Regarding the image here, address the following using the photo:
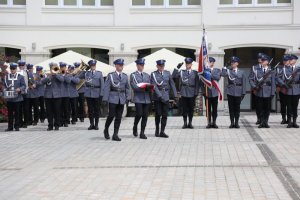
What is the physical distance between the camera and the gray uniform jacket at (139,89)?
12242 millimetres

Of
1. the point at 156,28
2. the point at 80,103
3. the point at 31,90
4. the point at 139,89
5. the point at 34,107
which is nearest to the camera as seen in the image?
the point at 139,89

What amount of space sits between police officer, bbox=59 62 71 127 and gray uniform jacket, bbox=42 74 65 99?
0.58 feet

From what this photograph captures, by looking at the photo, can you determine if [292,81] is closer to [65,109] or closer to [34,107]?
[65,109]

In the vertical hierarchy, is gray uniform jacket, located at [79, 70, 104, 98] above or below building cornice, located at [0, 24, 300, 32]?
below

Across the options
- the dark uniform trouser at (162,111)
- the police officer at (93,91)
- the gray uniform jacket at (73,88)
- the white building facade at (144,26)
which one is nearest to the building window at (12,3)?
the white building facade at (144,26)

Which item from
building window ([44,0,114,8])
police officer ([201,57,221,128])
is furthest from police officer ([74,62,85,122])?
building window ([44,0,114,8])

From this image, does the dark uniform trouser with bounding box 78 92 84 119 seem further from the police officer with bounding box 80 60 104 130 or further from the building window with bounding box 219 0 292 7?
the building window with bounding box 219 0 292 7

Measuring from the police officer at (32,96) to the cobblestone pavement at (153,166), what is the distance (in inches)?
81.6

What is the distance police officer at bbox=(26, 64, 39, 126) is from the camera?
15391 mm

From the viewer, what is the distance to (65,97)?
15.3m

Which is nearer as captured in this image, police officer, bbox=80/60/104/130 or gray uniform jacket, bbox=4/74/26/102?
gray uniform jacket, bbox=4/74/26/102

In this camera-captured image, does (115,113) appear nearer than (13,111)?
Yes

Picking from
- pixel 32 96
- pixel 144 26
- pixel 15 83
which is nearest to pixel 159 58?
pixel 144 26

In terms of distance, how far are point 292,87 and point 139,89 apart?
4563 mm
